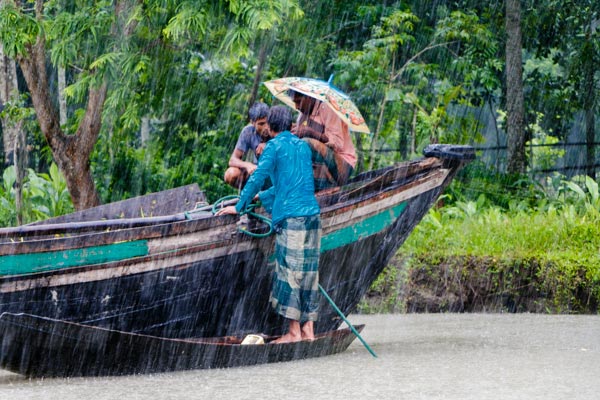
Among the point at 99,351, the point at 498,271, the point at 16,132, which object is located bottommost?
the point at 99,351

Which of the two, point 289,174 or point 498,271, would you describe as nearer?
point 289,174

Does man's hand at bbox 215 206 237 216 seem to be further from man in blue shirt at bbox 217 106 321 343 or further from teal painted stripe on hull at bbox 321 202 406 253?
teal painted stripe on hull at bbox 321 202 406 253

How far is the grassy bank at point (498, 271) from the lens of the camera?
10.5 metres

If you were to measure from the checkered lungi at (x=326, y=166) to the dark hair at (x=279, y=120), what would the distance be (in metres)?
0.41

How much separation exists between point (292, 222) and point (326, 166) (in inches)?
41.2

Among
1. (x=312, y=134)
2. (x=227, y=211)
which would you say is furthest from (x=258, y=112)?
(x=227, y=211)

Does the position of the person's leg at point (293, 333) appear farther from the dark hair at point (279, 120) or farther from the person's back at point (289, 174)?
the dark hair at point (279, 120)

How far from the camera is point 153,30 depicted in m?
12.9

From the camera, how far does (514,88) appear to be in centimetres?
1571

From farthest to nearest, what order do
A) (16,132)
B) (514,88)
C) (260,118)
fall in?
(514,88), (16,132), (260,118)

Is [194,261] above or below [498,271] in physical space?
above

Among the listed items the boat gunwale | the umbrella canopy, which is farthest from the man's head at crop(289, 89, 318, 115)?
the boat gunwale

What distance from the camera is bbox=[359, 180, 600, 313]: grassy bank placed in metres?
10.5

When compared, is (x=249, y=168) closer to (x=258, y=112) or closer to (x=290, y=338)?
(x=258, y=112)
